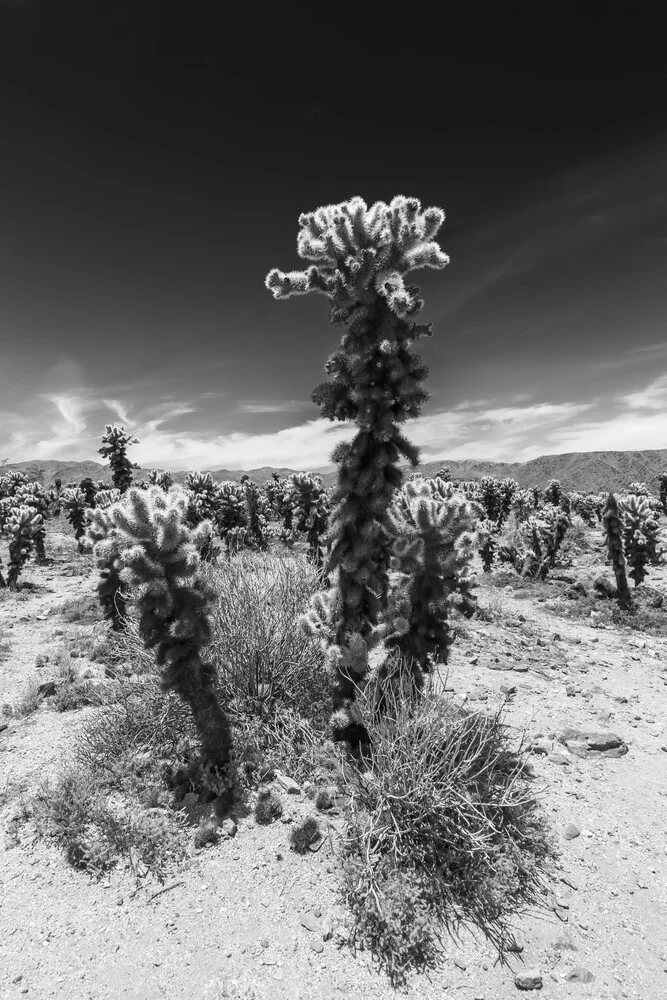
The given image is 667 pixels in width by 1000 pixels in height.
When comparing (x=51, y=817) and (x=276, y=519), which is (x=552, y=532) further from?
(x=276, y=519)

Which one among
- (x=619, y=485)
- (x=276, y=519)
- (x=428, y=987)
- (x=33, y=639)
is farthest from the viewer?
(x=619, y=485)

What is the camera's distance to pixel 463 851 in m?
4.57

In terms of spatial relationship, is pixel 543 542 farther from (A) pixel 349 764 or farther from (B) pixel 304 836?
(B) pixel 304 836

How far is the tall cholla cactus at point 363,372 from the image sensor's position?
221 inches

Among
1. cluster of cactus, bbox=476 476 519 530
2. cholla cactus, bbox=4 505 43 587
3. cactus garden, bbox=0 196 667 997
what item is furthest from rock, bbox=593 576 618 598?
cholla cactus, bbox=4 505 43 587

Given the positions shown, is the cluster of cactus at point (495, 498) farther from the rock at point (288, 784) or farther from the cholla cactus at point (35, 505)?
the rock at point (288, 784)

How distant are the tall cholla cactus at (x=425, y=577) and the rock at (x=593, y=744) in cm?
259

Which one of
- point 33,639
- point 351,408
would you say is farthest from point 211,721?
point 33,639

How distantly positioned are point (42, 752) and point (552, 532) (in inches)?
1024

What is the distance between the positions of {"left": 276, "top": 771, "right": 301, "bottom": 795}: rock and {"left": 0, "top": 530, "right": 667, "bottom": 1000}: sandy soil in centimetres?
10

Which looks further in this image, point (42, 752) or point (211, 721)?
point (42, 752)

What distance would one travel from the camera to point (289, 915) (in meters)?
4.46

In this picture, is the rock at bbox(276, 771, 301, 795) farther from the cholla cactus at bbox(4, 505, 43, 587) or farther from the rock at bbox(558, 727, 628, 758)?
the cholla cactus at bbox(4, 505, 43, 587)

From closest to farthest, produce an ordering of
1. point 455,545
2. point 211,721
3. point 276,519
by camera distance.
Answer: point 211,721
point 455,545
point 276,519
